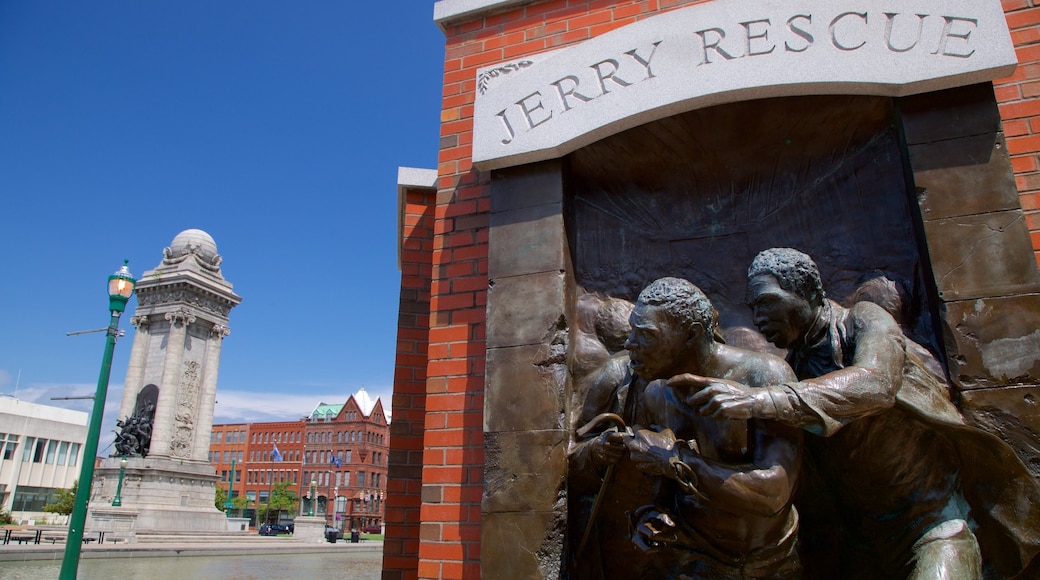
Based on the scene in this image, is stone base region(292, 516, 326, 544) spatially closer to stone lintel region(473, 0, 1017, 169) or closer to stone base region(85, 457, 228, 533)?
Answer: stone base region(85, 457, 228, 533)

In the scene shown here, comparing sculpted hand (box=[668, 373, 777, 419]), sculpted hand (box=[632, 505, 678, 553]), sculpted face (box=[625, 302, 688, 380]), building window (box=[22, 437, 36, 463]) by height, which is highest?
building window (box=[22, 437, 36, 463])

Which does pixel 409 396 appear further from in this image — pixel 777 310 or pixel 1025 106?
pixel 1025 106

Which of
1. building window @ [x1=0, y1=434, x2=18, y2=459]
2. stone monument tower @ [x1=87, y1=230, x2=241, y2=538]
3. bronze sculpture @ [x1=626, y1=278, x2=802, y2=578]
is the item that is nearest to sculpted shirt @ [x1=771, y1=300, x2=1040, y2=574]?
bronze sculpture @ [x1=626, y1=278, x2=802, y2=578]

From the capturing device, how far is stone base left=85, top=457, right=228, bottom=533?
1046 inches

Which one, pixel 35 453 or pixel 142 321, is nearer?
pixel 142 321

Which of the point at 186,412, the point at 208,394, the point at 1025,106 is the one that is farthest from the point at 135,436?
the point at 1025,106

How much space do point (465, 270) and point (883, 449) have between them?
220 centimetres

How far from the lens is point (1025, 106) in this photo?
3139mm

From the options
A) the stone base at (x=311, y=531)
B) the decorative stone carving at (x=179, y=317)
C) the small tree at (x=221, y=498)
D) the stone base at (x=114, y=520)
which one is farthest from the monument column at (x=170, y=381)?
the small tree at (x=221, y=498)

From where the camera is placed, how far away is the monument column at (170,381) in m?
28.7

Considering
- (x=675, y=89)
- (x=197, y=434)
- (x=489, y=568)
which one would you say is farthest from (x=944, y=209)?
(x=197, y=434)

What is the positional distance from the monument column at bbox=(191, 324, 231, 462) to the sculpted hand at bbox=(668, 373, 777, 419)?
1273 inches

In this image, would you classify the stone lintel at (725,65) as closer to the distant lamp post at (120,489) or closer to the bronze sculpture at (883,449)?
the bronze sculpture at (883,449)

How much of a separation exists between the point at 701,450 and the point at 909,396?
782 millimetres
